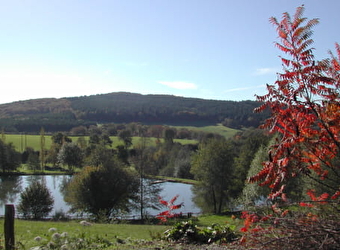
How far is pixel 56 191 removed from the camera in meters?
54.3

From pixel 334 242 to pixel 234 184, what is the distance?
3871cm

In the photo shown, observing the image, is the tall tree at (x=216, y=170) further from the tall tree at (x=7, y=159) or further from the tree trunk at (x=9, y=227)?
the tall tree at (x=7, y=159)

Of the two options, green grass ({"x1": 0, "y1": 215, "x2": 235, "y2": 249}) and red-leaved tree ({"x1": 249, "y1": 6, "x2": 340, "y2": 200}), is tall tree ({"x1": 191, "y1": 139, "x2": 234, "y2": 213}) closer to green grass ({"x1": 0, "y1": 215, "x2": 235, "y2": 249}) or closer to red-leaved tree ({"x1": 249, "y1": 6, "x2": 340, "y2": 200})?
green grass ({"x1": 0, "y1": 215, "x2": 235, "y2": 249})

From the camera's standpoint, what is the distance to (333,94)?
4742mm

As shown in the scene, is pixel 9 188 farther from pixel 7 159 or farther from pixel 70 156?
pixel 70 156

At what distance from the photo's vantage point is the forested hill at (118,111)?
138 m

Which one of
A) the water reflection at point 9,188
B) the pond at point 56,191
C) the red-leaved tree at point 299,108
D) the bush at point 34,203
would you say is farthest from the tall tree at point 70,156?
the red-leaved tree at point 299,108

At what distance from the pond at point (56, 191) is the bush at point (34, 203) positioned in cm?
367

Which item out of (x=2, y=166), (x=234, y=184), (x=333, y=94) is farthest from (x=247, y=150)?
(x=2, y=166)

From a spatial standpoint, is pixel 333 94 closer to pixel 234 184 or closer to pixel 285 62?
pixel 285 62

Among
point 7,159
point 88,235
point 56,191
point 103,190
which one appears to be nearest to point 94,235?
point 88,235

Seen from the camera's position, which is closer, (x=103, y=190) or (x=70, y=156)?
(x=103, y=190)

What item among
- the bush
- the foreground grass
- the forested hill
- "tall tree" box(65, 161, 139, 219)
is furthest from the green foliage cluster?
the forested hill

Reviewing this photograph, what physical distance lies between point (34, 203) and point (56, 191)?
2186 centimetres
